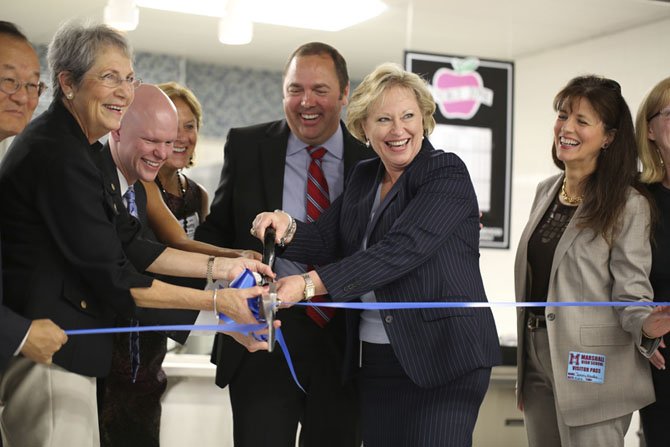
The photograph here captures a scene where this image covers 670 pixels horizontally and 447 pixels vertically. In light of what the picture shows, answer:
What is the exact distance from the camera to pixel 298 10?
6004 millimetres

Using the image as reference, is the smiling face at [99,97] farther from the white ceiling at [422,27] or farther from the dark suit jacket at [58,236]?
the white ceiling at [422,27]

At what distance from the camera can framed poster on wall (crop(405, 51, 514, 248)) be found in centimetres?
542

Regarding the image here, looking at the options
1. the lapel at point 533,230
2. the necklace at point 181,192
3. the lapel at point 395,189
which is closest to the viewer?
the lapel at point 395,189

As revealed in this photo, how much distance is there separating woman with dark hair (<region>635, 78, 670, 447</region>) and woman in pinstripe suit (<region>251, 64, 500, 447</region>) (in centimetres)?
71

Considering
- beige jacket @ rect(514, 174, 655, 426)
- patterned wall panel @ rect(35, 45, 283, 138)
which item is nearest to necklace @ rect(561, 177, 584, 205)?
beige jacket @ rect(514, 174, 655, 426)

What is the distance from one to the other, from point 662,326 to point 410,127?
105cm

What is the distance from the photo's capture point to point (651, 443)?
9.58ft

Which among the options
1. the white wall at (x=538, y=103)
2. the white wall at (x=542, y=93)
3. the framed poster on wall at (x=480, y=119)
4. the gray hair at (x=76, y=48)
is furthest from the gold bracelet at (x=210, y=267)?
the white wall at (x=542, y=93)

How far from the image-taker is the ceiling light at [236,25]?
598cm

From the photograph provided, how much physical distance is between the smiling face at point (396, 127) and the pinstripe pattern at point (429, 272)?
0.18ft

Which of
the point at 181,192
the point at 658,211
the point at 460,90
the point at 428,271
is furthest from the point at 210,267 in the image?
the point at 460,90

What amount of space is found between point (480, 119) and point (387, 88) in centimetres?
292

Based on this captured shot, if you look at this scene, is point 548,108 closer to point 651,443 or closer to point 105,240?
point 651,443

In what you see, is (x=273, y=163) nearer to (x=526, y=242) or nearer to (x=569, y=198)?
(x=526, y=242)
